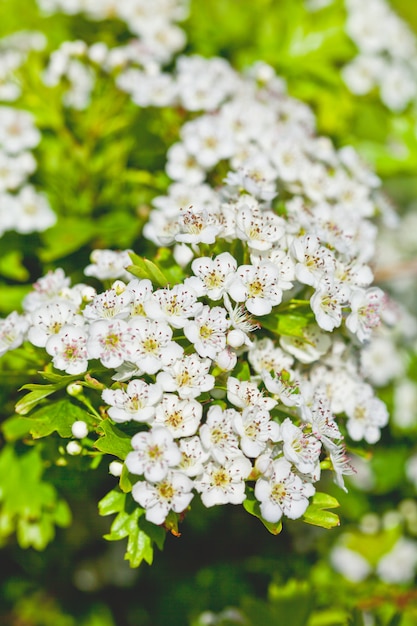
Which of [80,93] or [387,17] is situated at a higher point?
[387,17]

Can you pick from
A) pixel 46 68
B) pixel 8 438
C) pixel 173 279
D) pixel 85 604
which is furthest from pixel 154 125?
pixel 85 604

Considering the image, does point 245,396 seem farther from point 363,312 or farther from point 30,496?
point 30,496

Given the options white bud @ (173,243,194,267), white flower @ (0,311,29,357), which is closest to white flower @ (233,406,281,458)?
white bud @ (173,243,194,267)

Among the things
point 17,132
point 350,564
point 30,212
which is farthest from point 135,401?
point 350,564

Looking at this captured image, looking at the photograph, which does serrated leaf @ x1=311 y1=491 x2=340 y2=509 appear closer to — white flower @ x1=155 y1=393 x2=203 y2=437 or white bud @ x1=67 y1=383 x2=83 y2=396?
white flower @ x1=155 y1=393 x2=203 y2=437

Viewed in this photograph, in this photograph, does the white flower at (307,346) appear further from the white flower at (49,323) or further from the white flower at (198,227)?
the white flower at (49,323)

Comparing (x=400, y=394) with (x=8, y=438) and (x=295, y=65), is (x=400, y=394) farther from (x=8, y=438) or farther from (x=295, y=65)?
(x=8, y=438)
